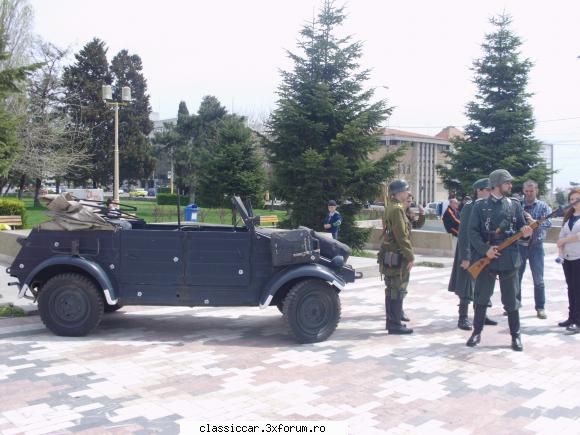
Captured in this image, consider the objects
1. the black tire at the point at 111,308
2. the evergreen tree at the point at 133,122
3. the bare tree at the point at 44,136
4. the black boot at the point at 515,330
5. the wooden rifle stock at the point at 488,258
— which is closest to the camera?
the wooden rifle stock at the point at 488,258

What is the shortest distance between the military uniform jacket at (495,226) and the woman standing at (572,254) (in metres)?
1.17

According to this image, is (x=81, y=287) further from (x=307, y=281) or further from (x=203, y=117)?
(x=203, y=117)

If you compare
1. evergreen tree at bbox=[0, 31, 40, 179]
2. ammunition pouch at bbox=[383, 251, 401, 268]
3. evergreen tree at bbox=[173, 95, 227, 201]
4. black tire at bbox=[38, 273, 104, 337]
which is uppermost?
evergreen tree at bbox=[173, 95, 227, 201]

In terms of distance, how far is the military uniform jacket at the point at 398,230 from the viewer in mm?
7047

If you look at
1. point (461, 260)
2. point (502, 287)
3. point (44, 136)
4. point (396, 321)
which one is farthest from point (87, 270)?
point (44, 136)

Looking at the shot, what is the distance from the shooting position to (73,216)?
6.74 meters

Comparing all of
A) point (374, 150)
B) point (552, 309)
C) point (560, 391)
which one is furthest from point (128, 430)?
point (374, 150)

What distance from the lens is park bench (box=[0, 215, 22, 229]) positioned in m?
16.3

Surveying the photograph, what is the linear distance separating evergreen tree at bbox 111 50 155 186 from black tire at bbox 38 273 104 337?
4183 centimetres

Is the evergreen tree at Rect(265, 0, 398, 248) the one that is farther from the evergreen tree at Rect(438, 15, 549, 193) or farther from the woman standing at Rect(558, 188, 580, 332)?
the evergreen tree at Rect(438, 15, 549, 193)

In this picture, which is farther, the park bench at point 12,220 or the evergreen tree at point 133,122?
the evergreen tree at point 133,122

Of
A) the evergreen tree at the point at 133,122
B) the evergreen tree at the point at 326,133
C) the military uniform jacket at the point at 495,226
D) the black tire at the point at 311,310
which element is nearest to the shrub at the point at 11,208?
the evergreen tree at the point at 326,133

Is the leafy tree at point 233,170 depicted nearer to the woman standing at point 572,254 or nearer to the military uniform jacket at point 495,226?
the woman standing at point 572,254

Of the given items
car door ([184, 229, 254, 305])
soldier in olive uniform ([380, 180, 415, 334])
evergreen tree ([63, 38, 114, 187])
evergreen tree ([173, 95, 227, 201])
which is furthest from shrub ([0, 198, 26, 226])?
evergreen tree ([173, 95, 227, 201])
